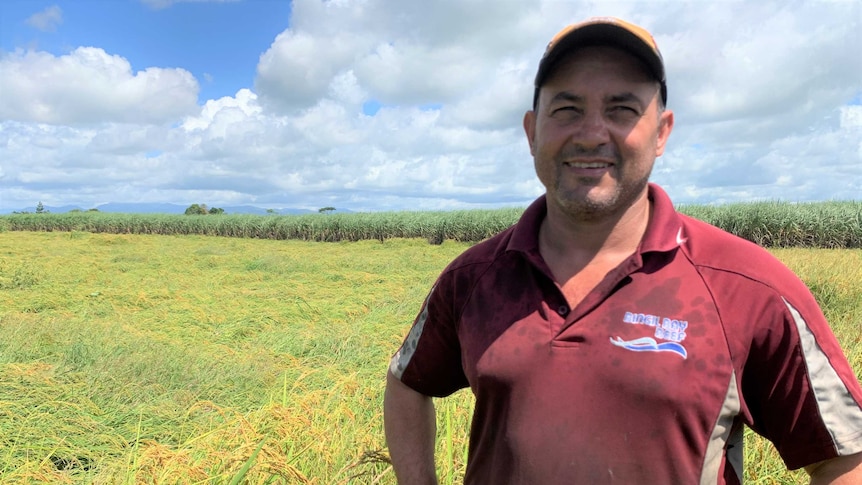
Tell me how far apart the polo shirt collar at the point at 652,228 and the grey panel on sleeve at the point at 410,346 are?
27 centimetres

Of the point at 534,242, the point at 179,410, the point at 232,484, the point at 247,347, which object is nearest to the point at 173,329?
the point at 247,347

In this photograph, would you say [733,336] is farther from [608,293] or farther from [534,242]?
[534,242]

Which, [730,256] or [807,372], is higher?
[730,256]

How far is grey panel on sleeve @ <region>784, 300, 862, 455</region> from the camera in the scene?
37.4 inches

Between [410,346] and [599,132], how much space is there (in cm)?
67

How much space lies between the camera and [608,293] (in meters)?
1.05

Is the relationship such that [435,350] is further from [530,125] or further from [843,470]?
[843,470]

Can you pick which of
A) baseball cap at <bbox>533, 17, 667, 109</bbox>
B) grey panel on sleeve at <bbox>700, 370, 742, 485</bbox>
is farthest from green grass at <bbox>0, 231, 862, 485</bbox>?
baseball cap at <bbox>533, 17, 667, 109</bbox>

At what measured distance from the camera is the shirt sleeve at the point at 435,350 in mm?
1283

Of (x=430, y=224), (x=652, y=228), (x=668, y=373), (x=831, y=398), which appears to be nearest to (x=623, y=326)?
(x=668, y=373)

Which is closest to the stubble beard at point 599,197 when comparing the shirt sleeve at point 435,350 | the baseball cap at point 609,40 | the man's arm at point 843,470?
the baseball cap at point 609,40

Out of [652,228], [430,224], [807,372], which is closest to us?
[807,372]

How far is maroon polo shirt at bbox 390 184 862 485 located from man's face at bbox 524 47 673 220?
0.12 metres

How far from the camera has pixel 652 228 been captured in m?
1.11
